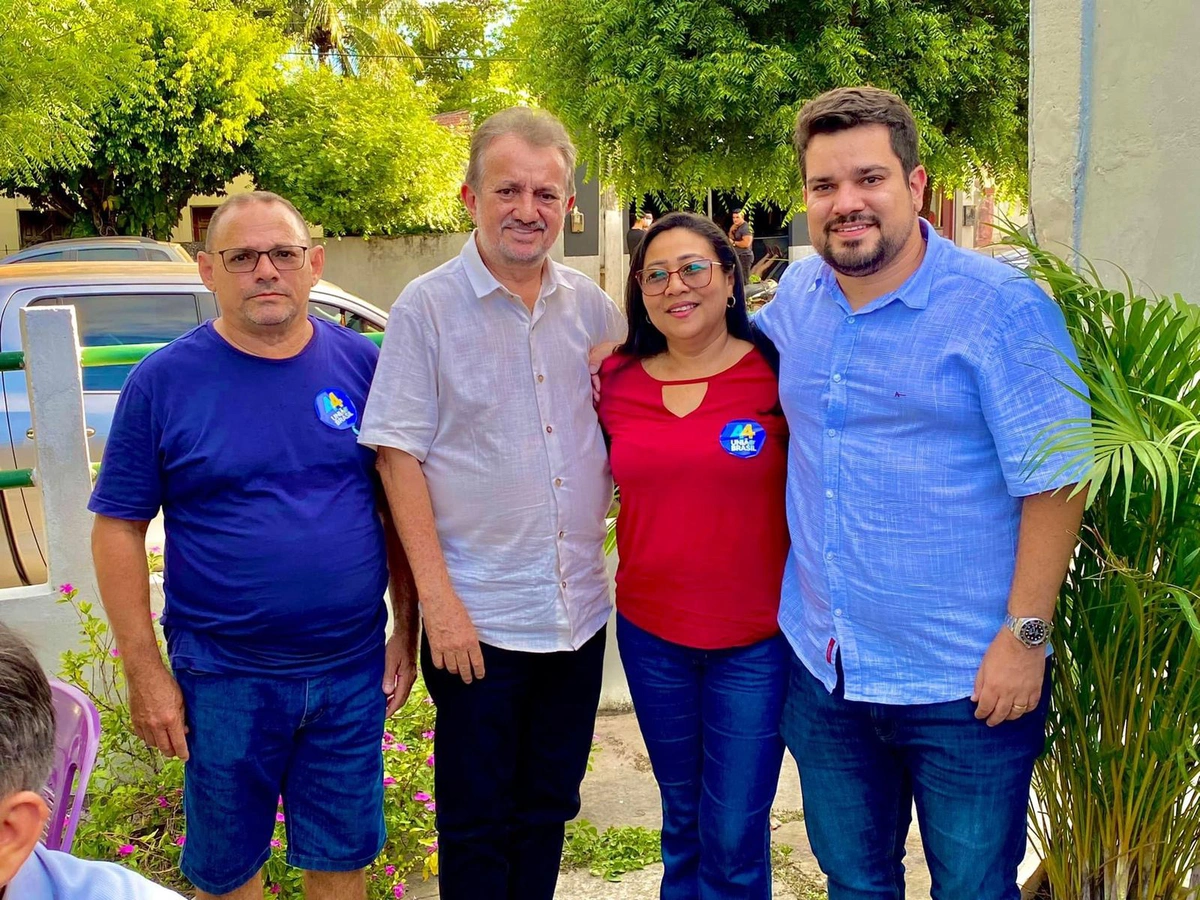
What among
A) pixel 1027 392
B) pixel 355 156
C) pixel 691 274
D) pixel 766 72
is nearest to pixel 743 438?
pixel 691 274

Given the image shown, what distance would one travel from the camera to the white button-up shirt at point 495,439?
2.59 meters

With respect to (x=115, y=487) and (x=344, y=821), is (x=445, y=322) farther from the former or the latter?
(x=344, y=821)

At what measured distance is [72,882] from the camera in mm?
1426

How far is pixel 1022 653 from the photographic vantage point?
218cm

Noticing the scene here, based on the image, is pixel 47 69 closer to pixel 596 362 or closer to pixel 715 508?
pixel 596 362

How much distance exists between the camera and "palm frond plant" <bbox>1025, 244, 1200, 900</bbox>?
83.8 inches

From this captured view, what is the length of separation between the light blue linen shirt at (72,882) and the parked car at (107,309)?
5.11m

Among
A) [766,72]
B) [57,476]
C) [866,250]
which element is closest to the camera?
[866,250]

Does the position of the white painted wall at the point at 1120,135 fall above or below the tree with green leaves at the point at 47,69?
below

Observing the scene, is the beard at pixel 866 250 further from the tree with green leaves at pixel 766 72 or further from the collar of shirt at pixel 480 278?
the tree with green leaves at pixel 766 72

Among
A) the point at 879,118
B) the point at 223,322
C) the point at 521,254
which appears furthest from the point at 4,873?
the point at 879,118

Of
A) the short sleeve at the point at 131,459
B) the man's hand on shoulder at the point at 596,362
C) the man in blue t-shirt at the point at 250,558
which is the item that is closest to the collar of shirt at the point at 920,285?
the man's hand on shoulder at the point at 596,362

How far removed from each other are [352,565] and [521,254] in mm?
833

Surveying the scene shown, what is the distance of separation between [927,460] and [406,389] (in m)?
1.18
